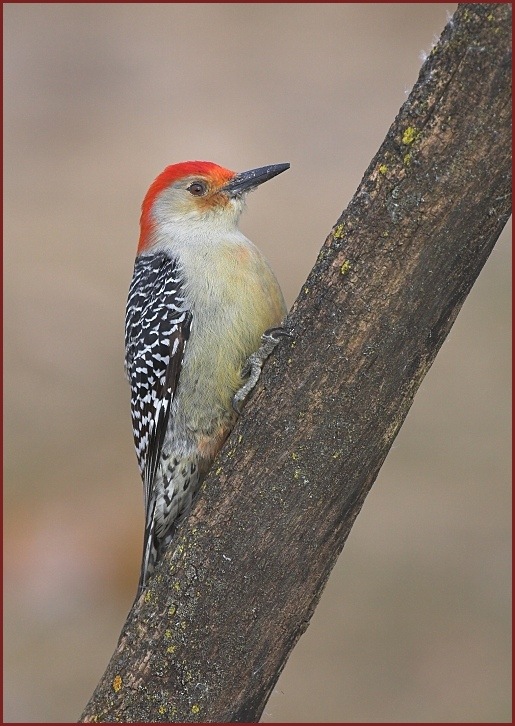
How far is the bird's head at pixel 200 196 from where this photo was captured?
4.81 m

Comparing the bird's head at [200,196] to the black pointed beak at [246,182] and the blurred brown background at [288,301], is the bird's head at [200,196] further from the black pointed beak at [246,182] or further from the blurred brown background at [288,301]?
the blurred brown background at [288,301]

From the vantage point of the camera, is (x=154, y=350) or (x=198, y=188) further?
(x=198, y=188)

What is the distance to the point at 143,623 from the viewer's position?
3.57m

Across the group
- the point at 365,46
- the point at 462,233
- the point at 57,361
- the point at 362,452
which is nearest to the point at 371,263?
the point at 462,233

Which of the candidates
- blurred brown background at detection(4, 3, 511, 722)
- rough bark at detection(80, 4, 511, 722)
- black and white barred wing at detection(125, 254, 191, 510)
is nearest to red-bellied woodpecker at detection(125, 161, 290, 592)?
black and white barred wing at detection(125, 254, 191, 510)

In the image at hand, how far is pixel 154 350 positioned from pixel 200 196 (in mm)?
949

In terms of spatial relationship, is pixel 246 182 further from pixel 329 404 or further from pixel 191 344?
pixel 329 404

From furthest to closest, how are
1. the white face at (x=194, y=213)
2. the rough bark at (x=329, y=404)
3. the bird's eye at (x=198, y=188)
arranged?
the bird's eye at (x=198, y=188) → the white face at (x=194, y=213) → the rough bark at (x=329, y=404)

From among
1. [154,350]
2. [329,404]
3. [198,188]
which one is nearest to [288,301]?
[198,188]

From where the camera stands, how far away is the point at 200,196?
4.88 metres

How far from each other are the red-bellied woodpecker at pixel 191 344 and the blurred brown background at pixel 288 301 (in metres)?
1.14

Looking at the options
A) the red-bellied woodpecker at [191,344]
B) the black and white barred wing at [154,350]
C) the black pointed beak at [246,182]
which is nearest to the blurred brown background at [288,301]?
the red-bellied woodpecker at [191,344]

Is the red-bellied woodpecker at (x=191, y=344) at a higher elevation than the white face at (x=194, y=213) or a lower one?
lower

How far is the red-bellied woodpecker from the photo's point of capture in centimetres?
430
